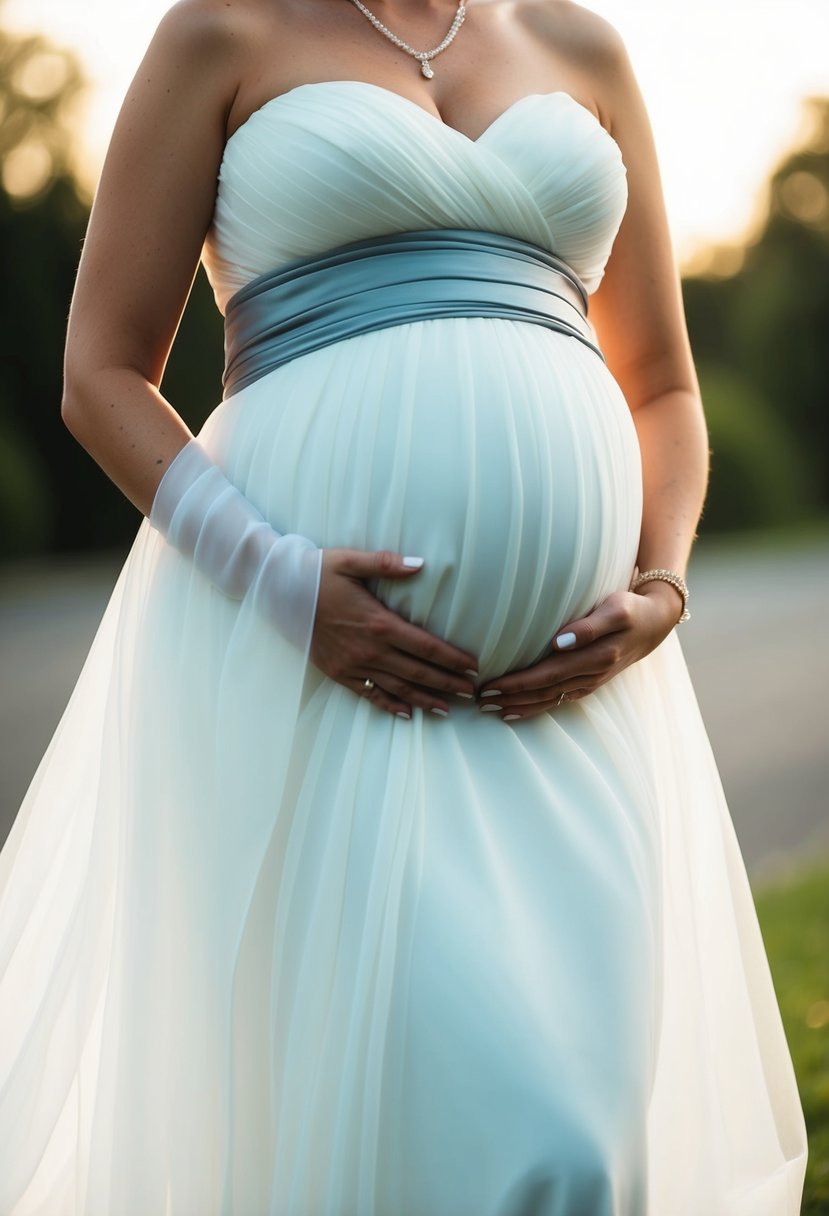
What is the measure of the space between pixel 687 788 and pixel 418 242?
1023 millimetres

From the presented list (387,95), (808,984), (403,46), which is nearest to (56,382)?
(808,984)

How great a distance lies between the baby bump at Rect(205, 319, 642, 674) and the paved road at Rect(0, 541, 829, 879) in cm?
437

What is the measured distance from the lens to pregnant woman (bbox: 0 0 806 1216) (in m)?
1.68

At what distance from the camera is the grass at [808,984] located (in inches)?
119

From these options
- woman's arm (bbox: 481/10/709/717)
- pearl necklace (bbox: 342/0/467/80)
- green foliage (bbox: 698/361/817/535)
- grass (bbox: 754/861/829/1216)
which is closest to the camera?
pearl necklace (bbox: 342/0/467/80)

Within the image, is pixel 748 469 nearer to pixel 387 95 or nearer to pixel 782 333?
pixel 782 333

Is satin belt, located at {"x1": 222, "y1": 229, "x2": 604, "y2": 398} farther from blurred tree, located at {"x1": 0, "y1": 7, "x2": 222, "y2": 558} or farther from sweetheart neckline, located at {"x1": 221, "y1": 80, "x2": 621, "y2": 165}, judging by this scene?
blurred tree, located at {"x1": 0, "y1": 7, "x2": 222, "y2": 558}

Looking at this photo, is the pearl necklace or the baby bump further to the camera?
the pearl necklace

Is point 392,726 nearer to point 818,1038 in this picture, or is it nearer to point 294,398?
point 294,398

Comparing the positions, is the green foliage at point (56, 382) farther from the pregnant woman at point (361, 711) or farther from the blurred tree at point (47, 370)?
the pregnant woman at point (361, 711)

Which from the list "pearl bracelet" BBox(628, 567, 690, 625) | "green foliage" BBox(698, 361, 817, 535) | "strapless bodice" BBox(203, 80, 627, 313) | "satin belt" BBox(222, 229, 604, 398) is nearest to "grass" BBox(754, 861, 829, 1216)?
"pearl bracelet" BBox(628, 567, 690, 625)

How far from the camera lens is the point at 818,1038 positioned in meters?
3.70

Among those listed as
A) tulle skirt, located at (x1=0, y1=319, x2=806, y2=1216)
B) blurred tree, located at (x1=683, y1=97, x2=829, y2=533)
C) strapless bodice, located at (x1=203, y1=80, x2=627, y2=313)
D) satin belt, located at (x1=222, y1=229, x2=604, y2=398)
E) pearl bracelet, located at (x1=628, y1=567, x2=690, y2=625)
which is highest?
blurred tree, located at (x1=683, y1=97, x2=829, y2=533)

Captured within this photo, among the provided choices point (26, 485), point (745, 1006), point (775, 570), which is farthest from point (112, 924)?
point (775, 570)
